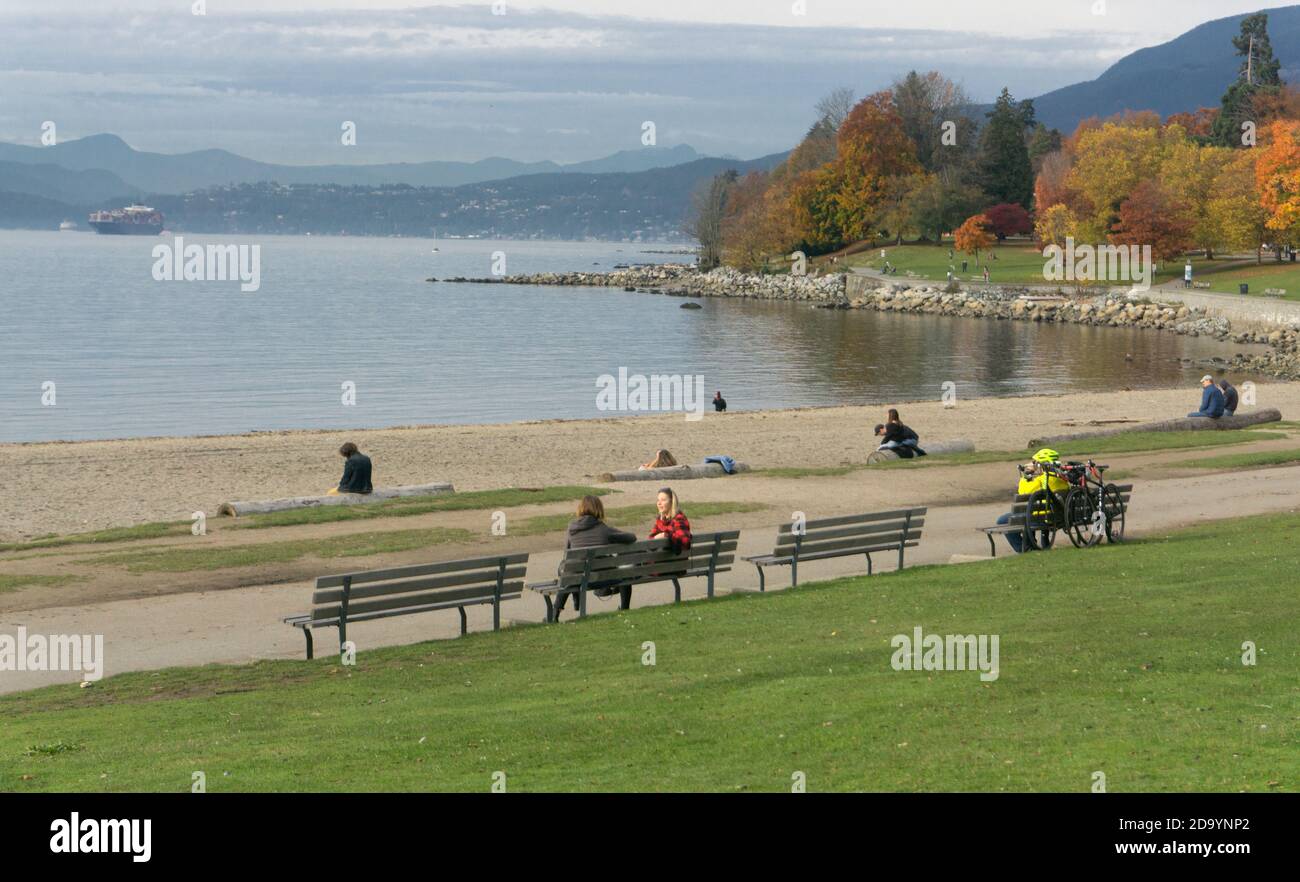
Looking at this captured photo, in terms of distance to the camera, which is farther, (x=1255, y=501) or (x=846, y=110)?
(x=846, y=110)

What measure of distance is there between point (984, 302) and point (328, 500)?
88.8 m

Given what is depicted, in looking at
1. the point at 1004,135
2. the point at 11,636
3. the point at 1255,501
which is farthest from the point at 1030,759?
the point at 1004,135

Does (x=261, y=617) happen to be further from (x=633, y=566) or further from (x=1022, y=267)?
(x=1022, y=267)

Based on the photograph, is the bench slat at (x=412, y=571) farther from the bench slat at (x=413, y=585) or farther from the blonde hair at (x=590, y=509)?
the blonde hair at (x=590, y=509)

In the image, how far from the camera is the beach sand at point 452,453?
27.3 m

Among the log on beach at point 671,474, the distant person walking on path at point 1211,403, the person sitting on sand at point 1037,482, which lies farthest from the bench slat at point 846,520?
the distant person walking on path at point 1211,403

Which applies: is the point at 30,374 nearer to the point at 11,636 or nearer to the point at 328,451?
the point at 328,451

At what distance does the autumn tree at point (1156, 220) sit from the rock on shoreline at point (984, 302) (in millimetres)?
5798

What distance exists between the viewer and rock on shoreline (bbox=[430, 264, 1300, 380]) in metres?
74.1

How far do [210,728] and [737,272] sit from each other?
457 ft

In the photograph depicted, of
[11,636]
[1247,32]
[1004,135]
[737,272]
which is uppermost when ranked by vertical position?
[1247,32]

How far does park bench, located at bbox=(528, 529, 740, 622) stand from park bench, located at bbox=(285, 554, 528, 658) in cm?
49

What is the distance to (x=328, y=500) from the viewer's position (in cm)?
2414

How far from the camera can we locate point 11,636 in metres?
14.8
